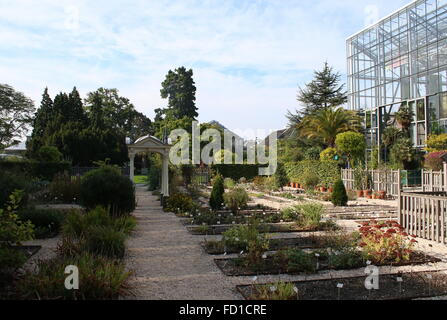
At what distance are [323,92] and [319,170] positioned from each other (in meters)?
13.5

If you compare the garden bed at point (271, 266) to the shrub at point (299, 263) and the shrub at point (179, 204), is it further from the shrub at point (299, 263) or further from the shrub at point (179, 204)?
the shrub at point (179, 204)

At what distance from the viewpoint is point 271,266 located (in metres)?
5.42

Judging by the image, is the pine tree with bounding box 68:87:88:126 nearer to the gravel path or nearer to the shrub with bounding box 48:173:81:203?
the shrub with bounding box 48:173:81:203

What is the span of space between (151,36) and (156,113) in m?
38.9

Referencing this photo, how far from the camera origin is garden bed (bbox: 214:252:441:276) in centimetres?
519

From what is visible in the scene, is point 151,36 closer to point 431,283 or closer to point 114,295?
point 114,295

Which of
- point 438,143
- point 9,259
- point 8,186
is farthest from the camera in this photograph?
point 438,143

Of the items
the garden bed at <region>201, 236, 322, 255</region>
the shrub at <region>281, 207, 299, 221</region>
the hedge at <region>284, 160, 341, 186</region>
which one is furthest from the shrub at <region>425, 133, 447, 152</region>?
the garden bed at <region>201, 236, 322, 255</region>

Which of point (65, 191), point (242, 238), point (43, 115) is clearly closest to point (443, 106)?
point (242, 238)

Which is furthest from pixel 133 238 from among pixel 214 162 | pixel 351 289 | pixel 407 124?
pixel 407 124

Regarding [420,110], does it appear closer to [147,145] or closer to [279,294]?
[147,145]

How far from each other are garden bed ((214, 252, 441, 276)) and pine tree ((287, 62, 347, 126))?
27.6 metres

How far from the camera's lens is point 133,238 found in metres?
7.71

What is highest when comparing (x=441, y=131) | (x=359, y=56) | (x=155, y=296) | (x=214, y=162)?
(x=359, y=56)
